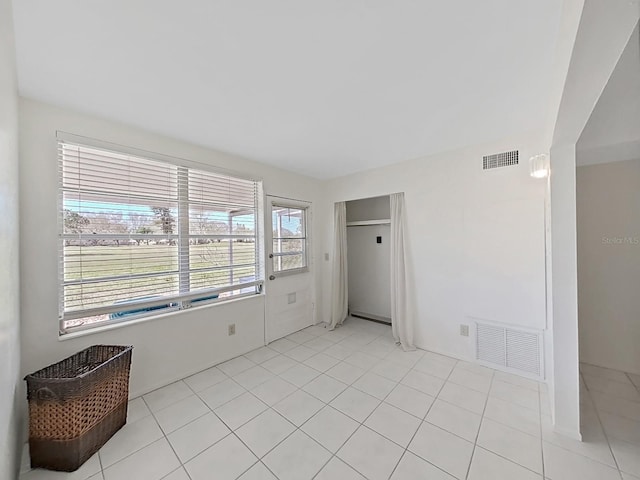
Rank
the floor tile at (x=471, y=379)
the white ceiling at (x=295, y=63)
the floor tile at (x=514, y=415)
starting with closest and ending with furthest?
the white ceiling at (x=295, y=63)
the floor tile at (x=514, y=415)
the floor tile at (x=471, y=379)

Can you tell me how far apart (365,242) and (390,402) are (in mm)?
2633

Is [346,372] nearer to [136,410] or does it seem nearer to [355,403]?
[355,403]

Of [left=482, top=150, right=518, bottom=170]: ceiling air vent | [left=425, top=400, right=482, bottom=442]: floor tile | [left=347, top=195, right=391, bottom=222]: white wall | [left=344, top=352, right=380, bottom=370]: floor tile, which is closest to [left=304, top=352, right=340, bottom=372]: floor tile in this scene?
[left=344, top=352, right=380, bottom=370]: floor tile

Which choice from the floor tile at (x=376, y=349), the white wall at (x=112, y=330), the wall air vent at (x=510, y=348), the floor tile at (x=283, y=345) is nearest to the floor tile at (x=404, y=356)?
the floor tile at (x=376, y=349)

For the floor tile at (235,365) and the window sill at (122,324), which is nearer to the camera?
the window sill at (122,324)

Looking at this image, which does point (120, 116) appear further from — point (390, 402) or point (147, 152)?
point (390, 402)

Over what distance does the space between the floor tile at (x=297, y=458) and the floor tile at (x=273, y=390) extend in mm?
460

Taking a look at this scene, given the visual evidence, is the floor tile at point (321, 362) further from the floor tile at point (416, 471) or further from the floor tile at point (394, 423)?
the floor tile at point (416, 471)

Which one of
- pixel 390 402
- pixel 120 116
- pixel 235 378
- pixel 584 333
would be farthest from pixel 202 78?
pixel 584 333

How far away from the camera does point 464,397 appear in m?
2.11

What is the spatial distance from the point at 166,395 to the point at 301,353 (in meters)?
1.39

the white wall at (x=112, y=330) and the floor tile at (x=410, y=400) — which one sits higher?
the white wall at (x=112, y=330)

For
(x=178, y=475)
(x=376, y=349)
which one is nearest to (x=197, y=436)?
(x=178, y=475)

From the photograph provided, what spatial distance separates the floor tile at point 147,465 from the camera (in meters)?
1.43
